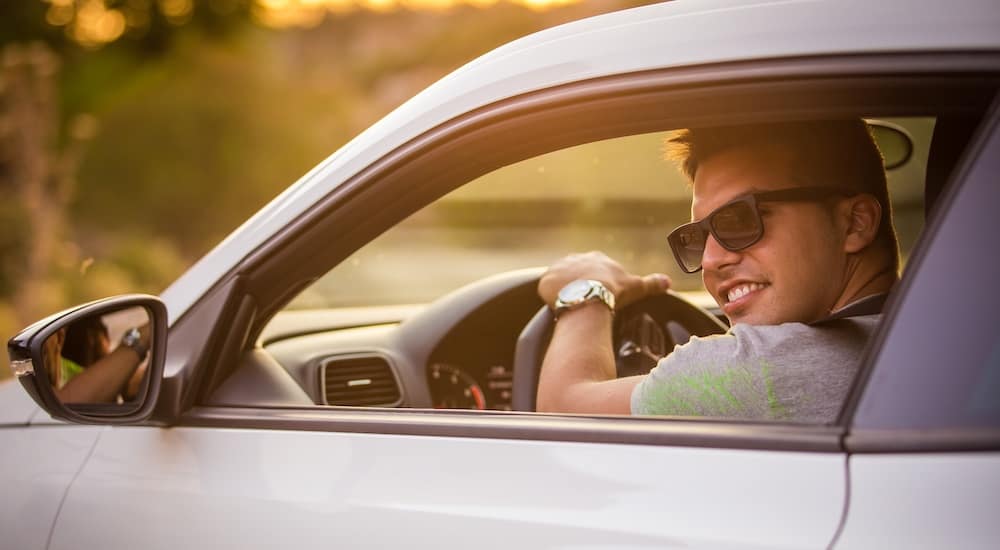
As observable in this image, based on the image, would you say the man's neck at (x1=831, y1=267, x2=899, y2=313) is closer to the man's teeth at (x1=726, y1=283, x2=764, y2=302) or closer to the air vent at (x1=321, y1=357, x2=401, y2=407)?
the man's teeth at (x1=726, y1=283, x2=764, y2=302)

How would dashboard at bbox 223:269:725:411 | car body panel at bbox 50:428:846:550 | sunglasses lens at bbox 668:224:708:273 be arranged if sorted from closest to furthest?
car body panel at bbox 50:428:846:550 < sunglasses lens at bbox 668:224:708:273 < dashboard at bbox 223:269:725:411

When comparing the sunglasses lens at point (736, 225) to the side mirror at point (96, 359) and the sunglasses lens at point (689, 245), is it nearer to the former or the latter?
the sunglasses lens at point (689, 245)

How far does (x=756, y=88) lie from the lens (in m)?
1.63

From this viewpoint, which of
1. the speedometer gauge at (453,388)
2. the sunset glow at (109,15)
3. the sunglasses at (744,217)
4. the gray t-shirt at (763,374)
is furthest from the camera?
the sunset glow at (109,15)

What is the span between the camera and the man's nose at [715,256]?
6.71 feet

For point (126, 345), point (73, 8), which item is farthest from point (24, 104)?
point (126, 345)

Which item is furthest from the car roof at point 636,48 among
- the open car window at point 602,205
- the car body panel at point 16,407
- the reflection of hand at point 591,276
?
the reflection of hand at point 591,276

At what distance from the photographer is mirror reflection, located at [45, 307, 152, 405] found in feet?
6.77

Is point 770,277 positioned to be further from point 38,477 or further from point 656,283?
point 38,477

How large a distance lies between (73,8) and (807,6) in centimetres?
1314

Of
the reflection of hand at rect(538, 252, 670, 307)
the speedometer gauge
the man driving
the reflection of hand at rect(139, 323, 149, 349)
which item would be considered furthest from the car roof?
the speedometer gauge

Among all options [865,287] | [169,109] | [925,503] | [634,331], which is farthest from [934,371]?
[169,109]

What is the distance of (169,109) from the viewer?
1167 inches

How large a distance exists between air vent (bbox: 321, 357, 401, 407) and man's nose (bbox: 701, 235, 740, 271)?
3.09ft
